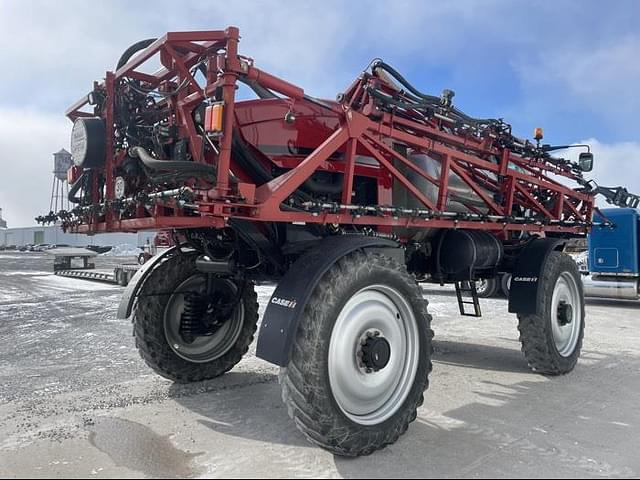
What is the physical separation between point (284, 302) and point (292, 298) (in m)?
0.07

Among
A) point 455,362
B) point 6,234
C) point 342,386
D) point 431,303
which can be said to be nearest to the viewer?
point 342,386

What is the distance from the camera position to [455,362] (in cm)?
624

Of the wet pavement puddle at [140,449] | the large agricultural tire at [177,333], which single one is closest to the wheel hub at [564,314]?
the large agricultural tire at [177,333]

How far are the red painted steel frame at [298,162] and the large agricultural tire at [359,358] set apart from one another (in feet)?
1.76

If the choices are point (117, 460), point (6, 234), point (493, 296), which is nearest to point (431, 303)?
point (493, 296)

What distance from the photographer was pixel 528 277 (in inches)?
226

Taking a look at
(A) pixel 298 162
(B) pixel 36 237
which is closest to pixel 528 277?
(A) pixel 298 162

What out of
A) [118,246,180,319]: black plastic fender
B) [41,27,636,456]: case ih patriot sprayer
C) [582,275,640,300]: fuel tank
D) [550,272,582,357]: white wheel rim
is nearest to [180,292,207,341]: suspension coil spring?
[41,27,636,456]: case ih patriot sprayer

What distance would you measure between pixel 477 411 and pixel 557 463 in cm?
107

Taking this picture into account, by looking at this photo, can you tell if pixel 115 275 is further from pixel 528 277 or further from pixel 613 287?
pixel 528 277

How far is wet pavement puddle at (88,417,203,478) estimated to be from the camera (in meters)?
3.16

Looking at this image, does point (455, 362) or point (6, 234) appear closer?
point (455, 362)

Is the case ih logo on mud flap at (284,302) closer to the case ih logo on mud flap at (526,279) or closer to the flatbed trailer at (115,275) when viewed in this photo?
the case ih logo on mud flap at (526,279)

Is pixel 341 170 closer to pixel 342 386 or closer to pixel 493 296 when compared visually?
pixel 342 386
